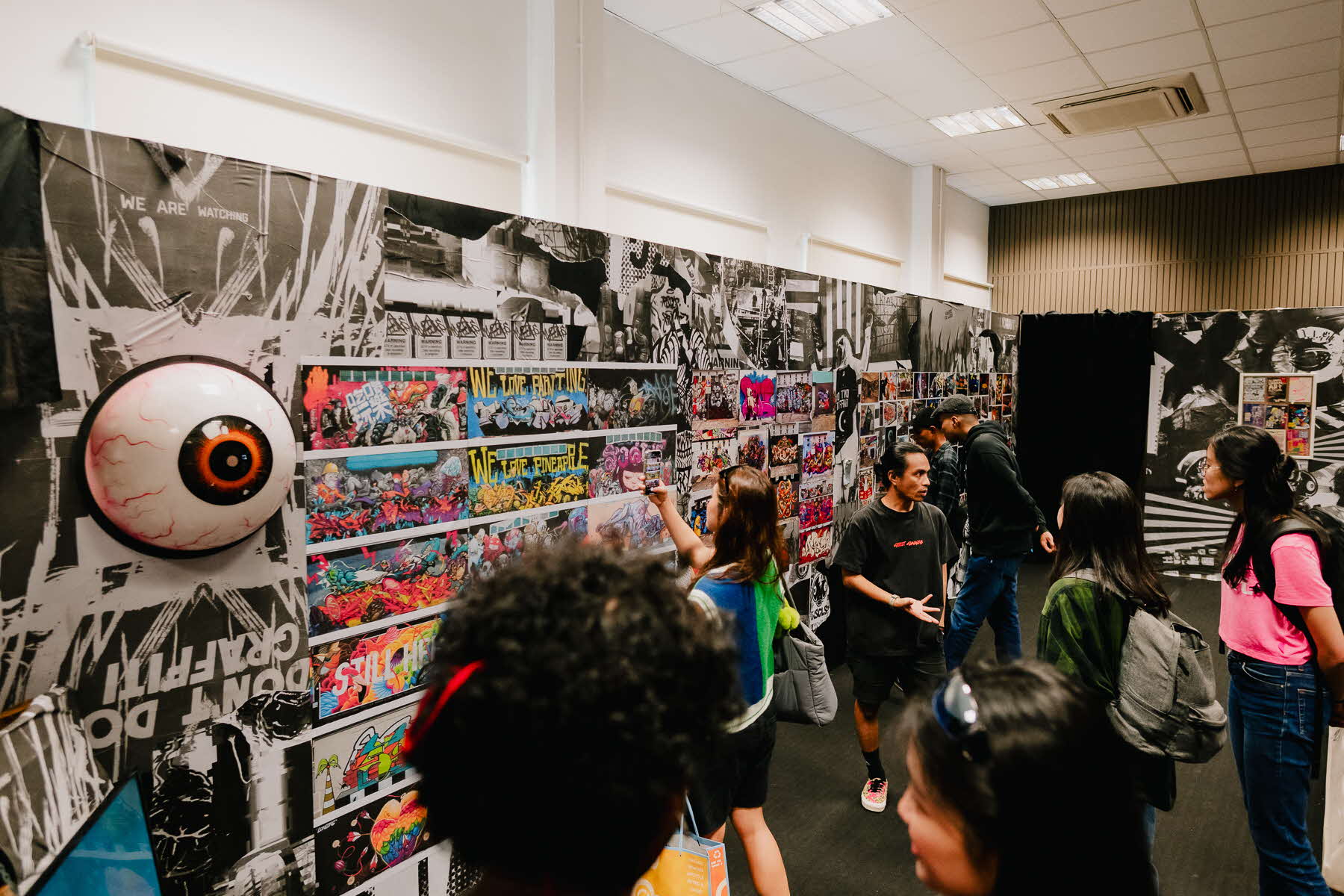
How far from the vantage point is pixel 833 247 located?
20.1 ft

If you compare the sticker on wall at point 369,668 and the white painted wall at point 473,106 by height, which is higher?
the white painted wall at point 473,106

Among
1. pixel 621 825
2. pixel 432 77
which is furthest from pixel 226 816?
pixel 432 77

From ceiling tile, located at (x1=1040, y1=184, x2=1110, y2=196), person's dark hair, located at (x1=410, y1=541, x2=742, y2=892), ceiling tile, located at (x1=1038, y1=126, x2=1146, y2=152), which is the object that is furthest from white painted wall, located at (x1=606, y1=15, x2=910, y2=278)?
person's dark hair, located at (x1=410, y1=541, x2=742, y2=892)

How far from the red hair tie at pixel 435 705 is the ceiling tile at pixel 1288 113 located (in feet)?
23.2

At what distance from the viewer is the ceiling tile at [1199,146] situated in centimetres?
617

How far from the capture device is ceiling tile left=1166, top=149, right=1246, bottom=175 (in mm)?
6602

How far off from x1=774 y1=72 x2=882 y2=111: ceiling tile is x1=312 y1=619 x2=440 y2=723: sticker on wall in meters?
4.48

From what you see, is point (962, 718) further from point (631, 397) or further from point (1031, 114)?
point (1031, 114)

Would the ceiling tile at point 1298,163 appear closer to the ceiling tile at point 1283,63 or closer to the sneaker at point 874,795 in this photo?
the ceiling tile at point 1283,63

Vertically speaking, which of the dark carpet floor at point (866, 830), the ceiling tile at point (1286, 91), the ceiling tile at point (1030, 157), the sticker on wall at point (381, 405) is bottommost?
the dark carpet floor at point (866, 830)

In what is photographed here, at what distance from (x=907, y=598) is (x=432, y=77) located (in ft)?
10.1

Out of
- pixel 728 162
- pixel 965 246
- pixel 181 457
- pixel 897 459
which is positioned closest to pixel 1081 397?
pixel 965 246

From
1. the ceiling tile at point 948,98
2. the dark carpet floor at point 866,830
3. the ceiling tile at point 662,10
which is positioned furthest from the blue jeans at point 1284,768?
the ceiling tile at point 948,98

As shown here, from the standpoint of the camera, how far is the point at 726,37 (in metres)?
4.41
